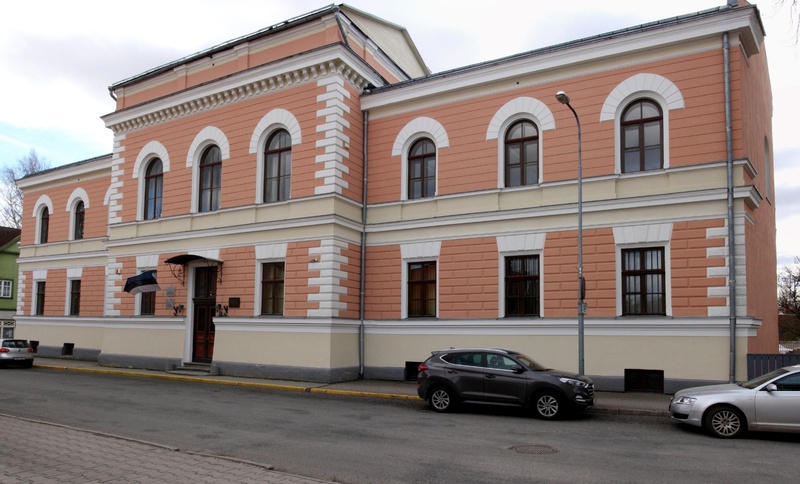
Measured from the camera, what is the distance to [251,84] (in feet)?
75.8

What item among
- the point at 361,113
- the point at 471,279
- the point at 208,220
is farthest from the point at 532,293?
the point at 208,220

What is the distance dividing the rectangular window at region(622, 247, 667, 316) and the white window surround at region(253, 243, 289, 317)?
1091cm

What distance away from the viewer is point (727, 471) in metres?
9.00

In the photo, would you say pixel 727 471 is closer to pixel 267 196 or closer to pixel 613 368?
pixel 613 368

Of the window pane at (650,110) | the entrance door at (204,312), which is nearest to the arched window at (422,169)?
the window pane at (650,110)

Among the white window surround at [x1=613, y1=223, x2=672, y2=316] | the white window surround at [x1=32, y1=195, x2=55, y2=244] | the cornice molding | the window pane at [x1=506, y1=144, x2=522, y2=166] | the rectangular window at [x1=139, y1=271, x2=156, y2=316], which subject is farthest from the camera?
the white window surround at [x1=32, y1=195, x2=55, y2=244]

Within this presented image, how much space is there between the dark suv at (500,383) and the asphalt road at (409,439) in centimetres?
41

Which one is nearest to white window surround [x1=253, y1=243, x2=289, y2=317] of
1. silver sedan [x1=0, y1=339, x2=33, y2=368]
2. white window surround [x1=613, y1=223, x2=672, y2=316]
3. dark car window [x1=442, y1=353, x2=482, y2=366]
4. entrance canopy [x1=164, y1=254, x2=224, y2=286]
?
entrance canopy [x1=164, y1=254, x2=224, y2=286]

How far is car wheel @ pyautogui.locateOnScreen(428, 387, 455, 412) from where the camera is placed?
14.8 metres

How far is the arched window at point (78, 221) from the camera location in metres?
32.6

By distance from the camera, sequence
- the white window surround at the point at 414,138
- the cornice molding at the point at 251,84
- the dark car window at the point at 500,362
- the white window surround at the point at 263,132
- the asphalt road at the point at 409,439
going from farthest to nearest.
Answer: the white window surround at the point at 263,132
the cornice molding at the point at 251,84
the white window surround at the point at 414,138
the dark car window at the point at 500,362
the asphalt road at the point at 409,439

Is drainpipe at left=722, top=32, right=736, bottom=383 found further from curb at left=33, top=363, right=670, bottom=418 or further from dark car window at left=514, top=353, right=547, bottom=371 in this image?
dark car window at left=514, top=353, right=547, bottom=371

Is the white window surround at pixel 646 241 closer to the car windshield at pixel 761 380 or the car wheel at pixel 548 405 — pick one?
the car windshield at pixel 761 380

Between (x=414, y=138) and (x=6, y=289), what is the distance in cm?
3799
